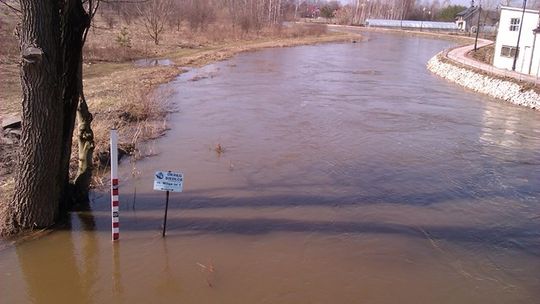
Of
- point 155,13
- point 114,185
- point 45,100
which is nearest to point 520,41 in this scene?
point 155,13

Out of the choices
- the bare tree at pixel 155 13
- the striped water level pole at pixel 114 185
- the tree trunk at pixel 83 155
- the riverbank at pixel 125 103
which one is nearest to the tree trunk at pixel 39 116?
the riverbank at pixel 125 103

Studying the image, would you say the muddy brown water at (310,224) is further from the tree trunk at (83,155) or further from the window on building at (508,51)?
the window on building at (508,51)

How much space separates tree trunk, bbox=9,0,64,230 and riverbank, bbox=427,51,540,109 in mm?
21350

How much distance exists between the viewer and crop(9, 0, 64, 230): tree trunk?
6707 mm

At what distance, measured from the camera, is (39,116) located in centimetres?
694

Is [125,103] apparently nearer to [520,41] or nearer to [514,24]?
[520,41]

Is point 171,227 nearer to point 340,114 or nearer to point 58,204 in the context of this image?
point 58,204

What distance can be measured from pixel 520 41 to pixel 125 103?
86.7 ft

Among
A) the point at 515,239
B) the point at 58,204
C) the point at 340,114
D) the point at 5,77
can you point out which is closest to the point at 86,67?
the point at 5,77

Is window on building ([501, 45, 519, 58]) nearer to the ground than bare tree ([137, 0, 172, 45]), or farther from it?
nearer to the ground

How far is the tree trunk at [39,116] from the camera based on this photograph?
6.71 metres

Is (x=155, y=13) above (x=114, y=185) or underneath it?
above

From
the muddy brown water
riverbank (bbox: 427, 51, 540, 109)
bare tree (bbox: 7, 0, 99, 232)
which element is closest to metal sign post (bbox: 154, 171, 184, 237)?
the muddy brown water

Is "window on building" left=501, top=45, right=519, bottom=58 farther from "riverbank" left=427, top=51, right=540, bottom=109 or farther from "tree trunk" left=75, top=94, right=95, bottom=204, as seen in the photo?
"tree trunk" left=75, top=94, right=95, bottom=204
